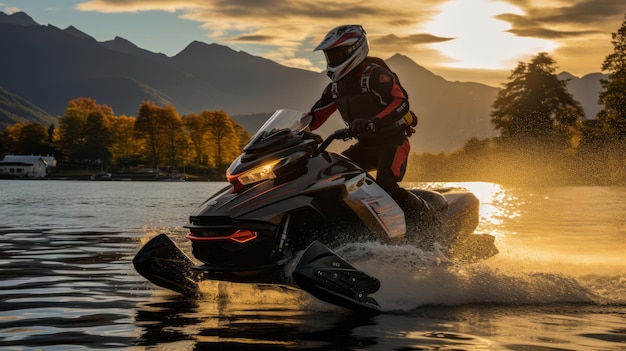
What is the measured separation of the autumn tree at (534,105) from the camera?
93.0 metres

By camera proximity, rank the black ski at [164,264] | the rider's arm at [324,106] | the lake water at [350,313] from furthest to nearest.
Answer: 1. the rider's arm at [324,106]
2. the black ski at [164,264]
3. the lake water at [350,313]

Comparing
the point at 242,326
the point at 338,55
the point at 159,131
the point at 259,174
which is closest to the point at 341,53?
the point at 338,55

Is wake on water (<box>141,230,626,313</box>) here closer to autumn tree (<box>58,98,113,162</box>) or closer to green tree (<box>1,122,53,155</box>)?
autumn tree (<box>58,98,113,162</box>)

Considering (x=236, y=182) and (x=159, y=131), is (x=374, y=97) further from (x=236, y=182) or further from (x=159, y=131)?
(x=159, y=131)

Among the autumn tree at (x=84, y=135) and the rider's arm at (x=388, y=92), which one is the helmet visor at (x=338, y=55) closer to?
the rider's arm at (x=388, y=92)

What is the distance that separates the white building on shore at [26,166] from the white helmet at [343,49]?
14852 cm

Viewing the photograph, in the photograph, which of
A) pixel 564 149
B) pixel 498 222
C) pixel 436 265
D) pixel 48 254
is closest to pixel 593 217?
pixel 498 222

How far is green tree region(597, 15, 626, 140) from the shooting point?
68.8 metres

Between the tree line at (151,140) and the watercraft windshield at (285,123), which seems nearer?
the watercraft windshield at (285,123)

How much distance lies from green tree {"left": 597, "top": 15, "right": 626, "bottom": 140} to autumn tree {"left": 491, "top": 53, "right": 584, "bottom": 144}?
18583mm

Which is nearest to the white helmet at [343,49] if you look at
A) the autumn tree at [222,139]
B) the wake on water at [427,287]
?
the wake on water at [427,287]

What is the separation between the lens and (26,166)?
153375 millimetres

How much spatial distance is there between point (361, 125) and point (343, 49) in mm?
818

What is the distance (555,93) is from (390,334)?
95.3 meters
